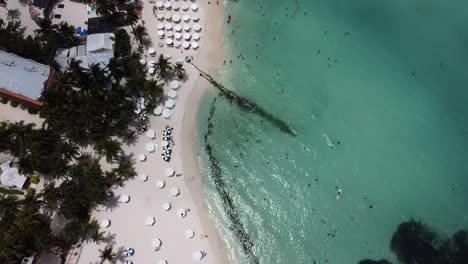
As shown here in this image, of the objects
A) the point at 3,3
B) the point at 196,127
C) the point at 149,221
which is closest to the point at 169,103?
the point at 196,127

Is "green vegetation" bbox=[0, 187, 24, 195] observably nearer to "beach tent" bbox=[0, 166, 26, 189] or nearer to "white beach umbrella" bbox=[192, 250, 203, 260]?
"beach tent" bbox=[0, 166, 26, 189]

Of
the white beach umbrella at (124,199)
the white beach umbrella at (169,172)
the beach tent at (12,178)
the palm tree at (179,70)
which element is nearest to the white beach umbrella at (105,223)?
the white beach umbrella at (124,199)

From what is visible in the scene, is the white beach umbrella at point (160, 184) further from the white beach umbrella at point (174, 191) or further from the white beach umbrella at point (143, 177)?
the white beach umbrella at point (143, 177)

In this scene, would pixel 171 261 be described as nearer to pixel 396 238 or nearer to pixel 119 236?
pixel 119 236

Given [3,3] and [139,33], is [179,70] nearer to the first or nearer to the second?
[139,33]

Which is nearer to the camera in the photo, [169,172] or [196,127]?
[169,172]

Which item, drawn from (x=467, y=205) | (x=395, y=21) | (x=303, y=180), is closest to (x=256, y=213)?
(x=303, y=180)

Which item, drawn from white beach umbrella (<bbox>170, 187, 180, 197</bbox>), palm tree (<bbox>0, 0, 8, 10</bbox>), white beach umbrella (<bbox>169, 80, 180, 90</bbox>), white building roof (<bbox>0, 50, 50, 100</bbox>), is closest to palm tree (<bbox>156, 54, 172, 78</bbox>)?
white beach umbrella (<bbox>169, 80, 180, 90</bbox>)
